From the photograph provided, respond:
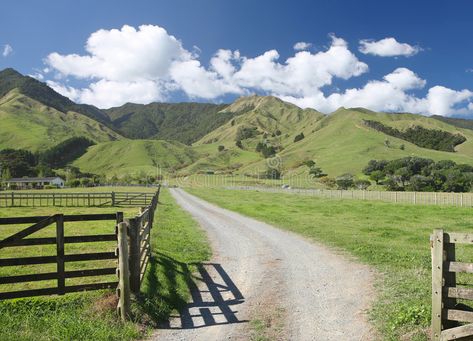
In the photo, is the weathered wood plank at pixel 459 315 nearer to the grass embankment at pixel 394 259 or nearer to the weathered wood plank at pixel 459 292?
the weathered wood plank at pixel 459 292

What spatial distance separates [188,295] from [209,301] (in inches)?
29.6

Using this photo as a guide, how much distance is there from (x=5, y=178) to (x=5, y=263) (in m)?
213

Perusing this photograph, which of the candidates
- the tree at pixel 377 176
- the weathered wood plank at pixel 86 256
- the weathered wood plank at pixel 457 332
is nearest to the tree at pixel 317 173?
the tree at pixel 377 176

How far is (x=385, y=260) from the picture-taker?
14.2 metres

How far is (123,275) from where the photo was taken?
27.9 ft

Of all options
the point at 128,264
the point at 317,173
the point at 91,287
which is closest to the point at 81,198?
the point at 91,287

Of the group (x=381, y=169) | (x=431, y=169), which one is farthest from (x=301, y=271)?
(x=381, y=169)

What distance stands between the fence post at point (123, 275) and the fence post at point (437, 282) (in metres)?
6.37

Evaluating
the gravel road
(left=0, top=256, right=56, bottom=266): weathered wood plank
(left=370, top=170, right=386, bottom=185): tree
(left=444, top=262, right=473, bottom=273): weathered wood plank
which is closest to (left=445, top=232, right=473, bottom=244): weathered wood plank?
(left=444, top=262, right=473, bottom=273): weathered wood plank

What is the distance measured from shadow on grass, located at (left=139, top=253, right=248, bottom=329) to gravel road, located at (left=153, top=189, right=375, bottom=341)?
26 millimetres

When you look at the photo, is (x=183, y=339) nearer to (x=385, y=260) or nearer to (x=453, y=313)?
(x=453, y=313)

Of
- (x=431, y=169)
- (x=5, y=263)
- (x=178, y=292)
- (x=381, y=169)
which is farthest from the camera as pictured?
(x=381, y=169)

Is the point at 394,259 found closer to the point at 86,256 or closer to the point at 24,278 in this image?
the point at 86,256

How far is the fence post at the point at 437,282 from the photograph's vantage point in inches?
277
